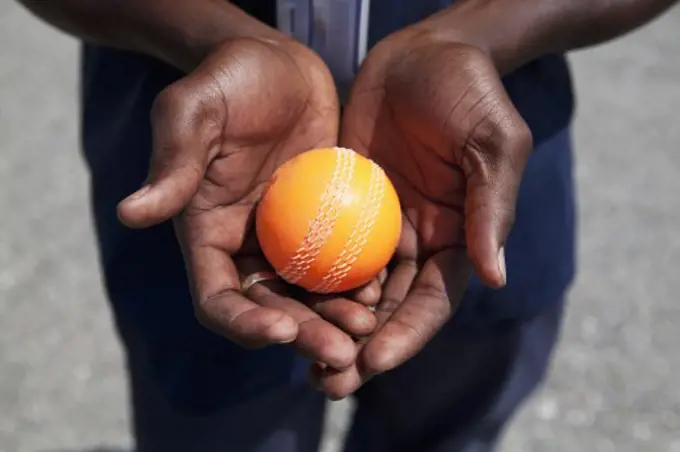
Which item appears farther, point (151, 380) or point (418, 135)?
point (151, 380)

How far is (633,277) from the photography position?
2186 millimetres

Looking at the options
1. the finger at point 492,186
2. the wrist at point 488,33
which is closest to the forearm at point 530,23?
the wrist at point 488,33

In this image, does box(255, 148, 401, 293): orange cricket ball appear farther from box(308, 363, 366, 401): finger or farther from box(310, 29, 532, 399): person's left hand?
box(308, 363, 366, 401): finger

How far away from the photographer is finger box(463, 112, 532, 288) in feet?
3.03

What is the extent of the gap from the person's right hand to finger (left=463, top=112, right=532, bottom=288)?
15 centimetres

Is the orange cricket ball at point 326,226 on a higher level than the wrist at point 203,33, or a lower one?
lower

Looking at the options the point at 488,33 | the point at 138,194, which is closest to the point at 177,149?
the point at 138,194

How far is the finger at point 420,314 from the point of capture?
0.90 m

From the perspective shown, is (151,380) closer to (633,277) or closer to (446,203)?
(446,203)

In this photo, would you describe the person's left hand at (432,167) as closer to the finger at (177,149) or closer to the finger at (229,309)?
the finger at (229,309)

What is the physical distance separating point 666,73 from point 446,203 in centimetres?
212

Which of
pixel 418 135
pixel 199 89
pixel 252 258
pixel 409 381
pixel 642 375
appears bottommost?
pixel 642 375

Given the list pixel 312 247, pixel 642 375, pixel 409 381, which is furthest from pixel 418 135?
pixel 642 375

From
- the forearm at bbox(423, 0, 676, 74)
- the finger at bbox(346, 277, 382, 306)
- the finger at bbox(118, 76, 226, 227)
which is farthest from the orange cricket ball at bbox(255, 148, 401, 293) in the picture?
the forearm at bbox(423, 0, 676, 74)
